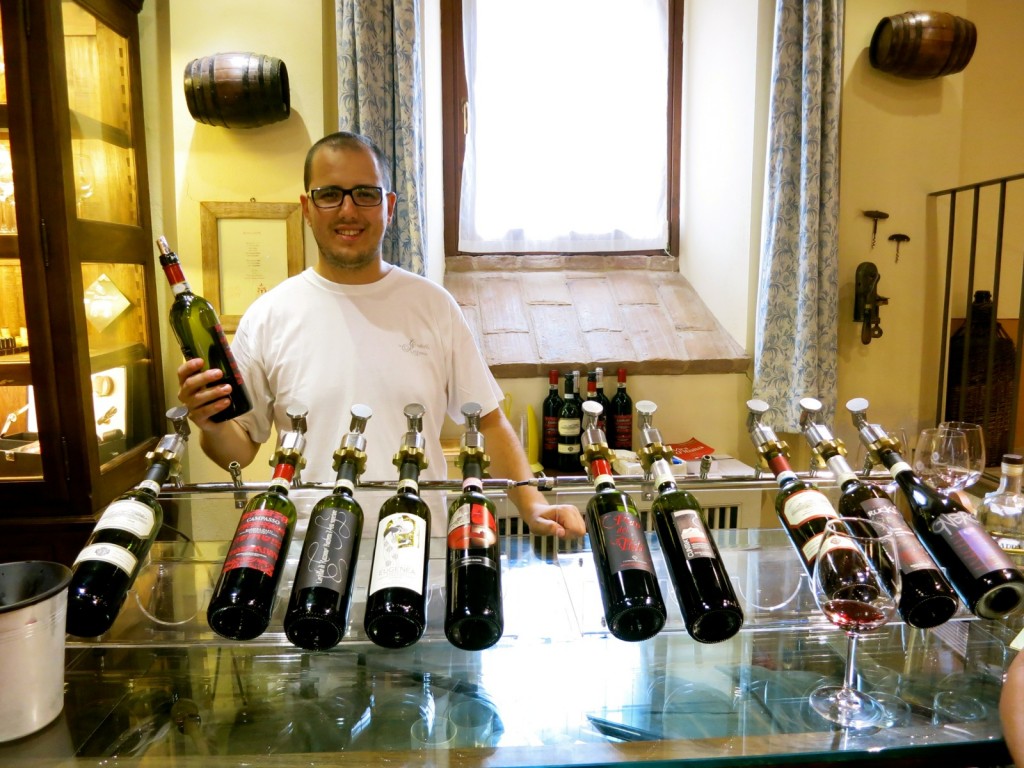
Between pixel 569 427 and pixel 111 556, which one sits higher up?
pixel 111 556

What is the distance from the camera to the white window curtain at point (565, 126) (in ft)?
10.5

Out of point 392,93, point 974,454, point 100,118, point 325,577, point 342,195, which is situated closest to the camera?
point 325,577

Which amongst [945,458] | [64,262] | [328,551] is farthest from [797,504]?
[64,262]

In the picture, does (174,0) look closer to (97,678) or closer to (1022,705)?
(97,678)

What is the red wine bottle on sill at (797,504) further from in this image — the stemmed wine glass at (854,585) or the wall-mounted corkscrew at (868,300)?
the wall-mounted corkscrew at (868,300)

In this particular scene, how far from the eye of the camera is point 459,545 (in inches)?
34.0

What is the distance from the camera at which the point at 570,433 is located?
9.16 feet

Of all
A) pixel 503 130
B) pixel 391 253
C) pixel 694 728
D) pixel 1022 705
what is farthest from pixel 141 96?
pixel 1022 705

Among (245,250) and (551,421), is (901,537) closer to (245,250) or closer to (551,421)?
(551,421)

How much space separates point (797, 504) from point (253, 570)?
0.63 m

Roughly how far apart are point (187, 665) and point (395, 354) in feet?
3.14

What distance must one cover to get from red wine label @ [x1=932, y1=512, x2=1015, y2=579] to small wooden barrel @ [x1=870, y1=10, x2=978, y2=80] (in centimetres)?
248

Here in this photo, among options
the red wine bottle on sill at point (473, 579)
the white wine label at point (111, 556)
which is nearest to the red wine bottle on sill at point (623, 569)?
the red wine bottle on sill at point (473, 579)

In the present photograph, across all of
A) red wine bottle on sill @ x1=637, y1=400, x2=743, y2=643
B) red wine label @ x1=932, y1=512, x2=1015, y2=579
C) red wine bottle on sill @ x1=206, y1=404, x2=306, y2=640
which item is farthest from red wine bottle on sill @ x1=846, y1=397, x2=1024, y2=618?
red wine bottle on sill @ x1=206, y1=404, x2=306, y2=640
